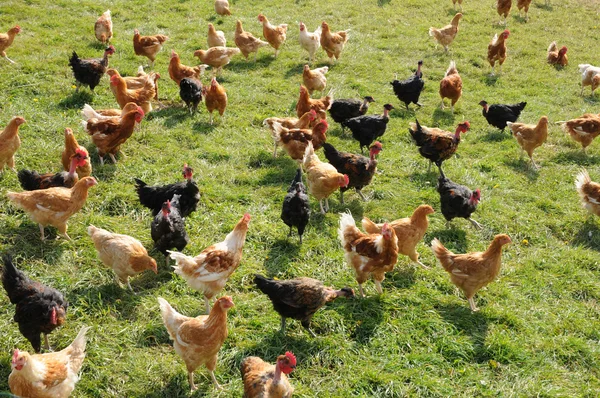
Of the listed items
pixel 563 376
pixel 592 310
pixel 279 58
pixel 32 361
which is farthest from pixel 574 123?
pixel 32 361

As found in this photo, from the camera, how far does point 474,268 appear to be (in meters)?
6.86

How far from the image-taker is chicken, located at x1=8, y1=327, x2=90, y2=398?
4.77 metres

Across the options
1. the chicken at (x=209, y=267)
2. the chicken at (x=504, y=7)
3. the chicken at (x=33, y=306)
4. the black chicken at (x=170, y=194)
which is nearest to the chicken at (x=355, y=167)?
the black chicken at (x=170, y=194)

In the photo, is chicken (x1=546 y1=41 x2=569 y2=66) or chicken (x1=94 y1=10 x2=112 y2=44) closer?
chicken (x1=94 y1=10 x2=112 y2=44)

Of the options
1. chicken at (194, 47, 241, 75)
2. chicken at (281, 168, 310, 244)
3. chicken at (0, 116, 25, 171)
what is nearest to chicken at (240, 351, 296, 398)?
chicken at (281, 168, 310, 244)

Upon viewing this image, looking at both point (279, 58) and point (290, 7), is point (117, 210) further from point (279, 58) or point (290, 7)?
point (290, 7)

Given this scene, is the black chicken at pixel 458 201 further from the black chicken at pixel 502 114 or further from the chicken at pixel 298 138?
the black chicken at pixel 502 114

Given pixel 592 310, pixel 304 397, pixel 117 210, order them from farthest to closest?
pixel 117 210 < pixel 592 310 < pixel 304 397

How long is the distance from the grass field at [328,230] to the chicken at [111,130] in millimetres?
367

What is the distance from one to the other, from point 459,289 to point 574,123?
6098mm

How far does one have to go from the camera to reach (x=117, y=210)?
8.19m

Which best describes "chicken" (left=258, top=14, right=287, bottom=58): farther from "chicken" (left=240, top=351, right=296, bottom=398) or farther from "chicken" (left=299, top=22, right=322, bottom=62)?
"chicken" (left=240, top=351, right=296, bottom=398)

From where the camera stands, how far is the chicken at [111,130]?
8.95 metres

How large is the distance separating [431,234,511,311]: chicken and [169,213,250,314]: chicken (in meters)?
2.87
